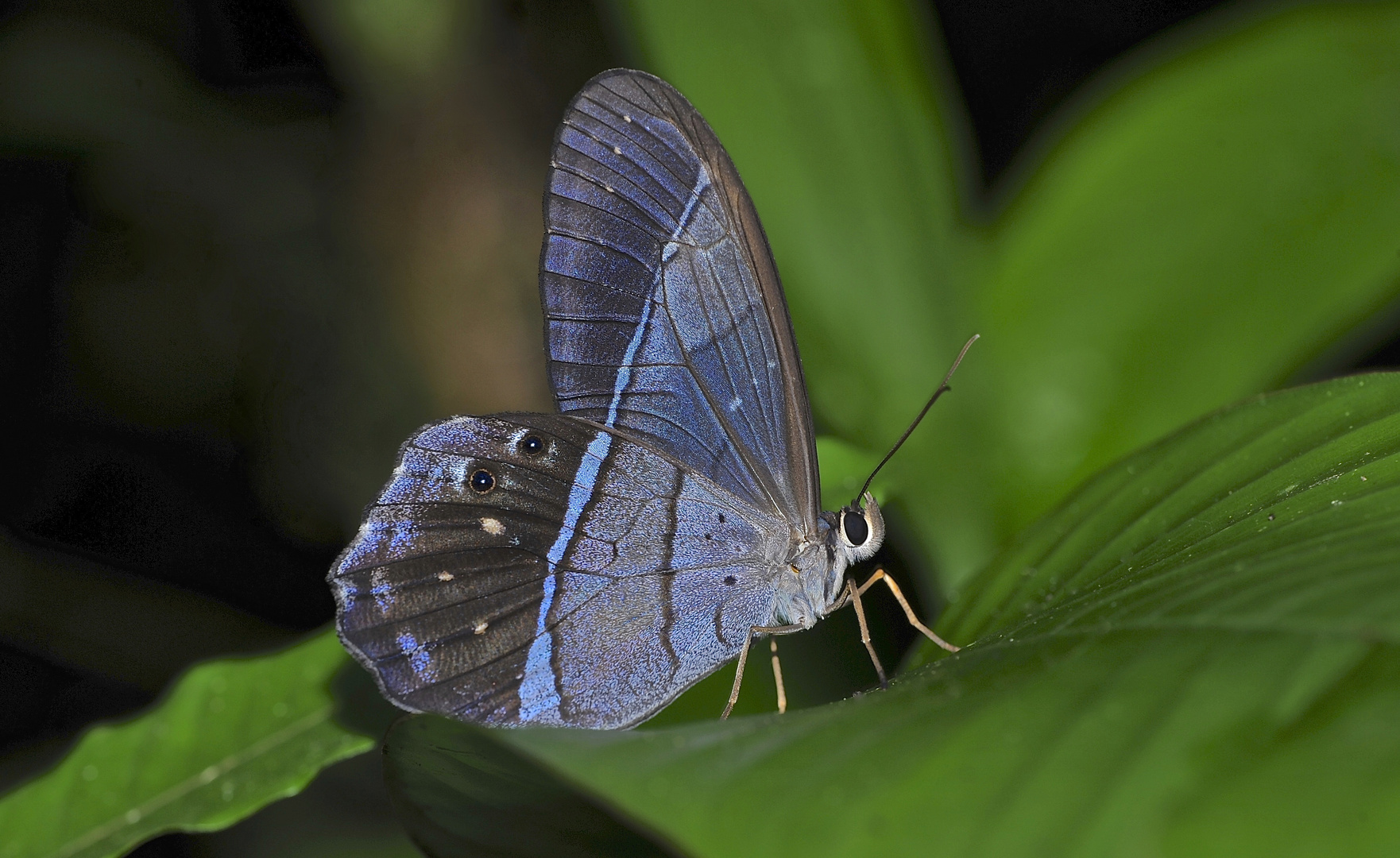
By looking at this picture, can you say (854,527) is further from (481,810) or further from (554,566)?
(481,810)

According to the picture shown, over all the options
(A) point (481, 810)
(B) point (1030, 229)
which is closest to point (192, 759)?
(A) point (481, 810)

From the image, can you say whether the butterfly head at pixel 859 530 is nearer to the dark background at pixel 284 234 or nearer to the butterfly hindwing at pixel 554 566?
the butterfly hindwing at pixel 554 566

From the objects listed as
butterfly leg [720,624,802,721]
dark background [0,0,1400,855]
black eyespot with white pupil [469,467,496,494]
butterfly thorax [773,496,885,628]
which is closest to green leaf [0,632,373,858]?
black eyespot with white pupil [469,467,496,494]

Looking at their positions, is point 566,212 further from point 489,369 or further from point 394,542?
point 489,369

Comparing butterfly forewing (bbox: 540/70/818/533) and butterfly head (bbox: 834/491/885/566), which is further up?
butterfly forewing (bbox: 540/70/818/533)

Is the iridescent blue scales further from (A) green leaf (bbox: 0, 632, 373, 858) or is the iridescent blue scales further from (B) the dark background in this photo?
(B) the dark background

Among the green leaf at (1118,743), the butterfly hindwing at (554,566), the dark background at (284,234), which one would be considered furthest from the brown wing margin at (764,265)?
the dark background at (284,234)

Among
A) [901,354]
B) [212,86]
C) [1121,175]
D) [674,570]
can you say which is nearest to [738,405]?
[674,570]
